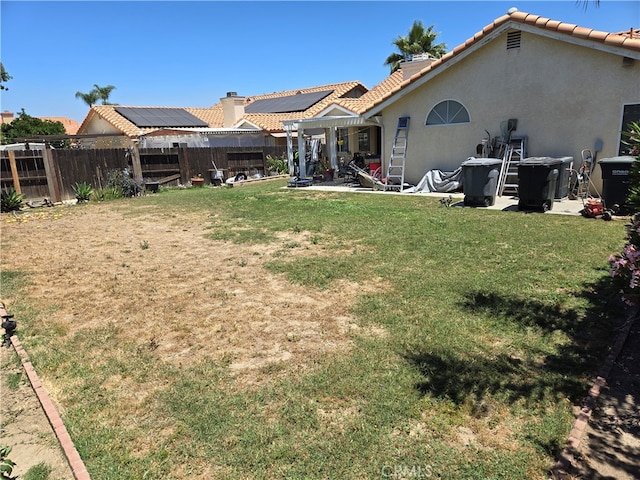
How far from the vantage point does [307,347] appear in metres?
3.92

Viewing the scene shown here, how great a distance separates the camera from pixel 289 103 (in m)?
31.5

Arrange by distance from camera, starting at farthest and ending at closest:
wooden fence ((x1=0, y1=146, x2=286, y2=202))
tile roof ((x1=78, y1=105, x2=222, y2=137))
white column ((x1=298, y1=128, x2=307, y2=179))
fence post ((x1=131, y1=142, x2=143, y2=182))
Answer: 1. tile roof ((x1=78, y1=105, x2=222, y2=137))
2. white column ((x1=298, y1=128, x2=307, y2=179))
3. fence post ((x1=131, y1=142, x2=143, y2=182))
4. wooden fence ((x1=0, y1=146, x2=286, y2=202))

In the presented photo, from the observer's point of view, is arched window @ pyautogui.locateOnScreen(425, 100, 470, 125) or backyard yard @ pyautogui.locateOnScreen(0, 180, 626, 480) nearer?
backyard yard @ pyautogui.locateOnScreen(0, 180, 626, 480)

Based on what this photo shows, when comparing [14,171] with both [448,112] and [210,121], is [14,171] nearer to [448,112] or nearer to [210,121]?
[448,112]

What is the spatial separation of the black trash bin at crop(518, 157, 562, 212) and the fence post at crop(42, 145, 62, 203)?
15392 millimetres

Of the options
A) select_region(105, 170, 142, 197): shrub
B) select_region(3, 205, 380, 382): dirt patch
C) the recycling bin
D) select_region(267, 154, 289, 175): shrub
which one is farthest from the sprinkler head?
select_region(267, 154, 289, 175): shrub

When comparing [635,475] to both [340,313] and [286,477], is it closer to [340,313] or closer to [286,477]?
[286,477]

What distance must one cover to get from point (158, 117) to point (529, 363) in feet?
98.3

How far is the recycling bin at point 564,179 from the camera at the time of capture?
1073cm

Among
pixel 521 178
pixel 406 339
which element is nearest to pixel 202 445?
pixel 406 339

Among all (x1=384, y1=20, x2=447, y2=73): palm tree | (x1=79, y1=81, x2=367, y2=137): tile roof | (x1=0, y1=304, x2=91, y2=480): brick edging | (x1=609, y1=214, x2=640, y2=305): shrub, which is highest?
(x1=384, y1=20, x2=447, y2=73): palm tree

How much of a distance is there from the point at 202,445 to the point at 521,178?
32.0 feet

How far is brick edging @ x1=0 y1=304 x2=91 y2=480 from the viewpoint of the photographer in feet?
8.22

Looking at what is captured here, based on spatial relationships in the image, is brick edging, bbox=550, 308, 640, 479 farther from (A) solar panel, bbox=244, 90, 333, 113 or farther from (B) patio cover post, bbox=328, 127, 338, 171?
(A) solar panel, bbox=244, 90, 333, 113
